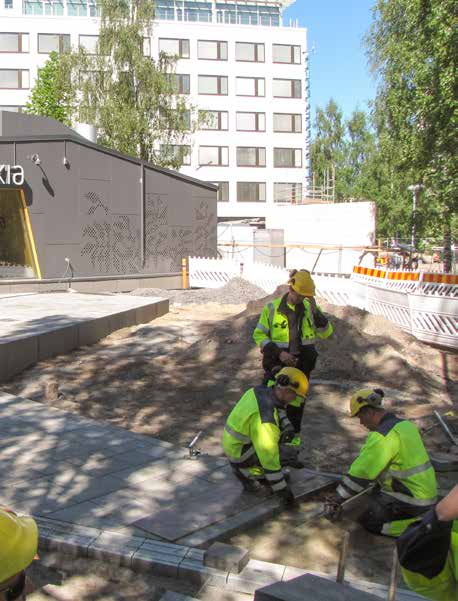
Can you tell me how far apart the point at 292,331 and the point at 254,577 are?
2559 mm

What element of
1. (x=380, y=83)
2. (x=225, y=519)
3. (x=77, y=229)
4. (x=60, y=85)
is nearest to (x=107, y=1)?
(x=60, y=85)

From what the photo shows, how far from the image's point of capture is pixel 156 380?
9.27m

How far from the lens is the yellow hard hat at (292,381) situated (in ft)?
16.5

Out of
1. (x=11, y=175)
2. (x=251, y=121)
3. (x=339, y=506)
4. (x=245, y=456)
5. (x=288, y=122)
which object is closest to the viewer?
(x=339, y=506)

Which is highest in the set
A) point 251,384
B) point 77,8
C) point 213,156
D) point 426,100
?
point 77,8

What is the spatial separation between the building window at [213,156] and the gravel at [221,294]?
112ft

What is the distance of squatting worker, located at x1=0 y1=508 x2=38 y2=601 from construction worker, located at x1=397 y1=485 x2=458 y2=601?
1402 millimetres

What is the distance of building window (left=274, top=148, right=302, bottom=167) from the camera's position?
53.9m

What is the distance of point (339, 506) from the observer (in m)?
4.56

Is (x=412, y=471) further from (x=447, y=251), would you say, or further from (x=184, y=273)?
(x=447, y=251)

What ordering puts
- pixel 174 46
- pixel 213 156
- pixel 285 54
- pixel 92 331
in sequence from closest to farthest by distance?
pixel 92 331, pixel 174 46, pixel 213 156, pixel 285 54

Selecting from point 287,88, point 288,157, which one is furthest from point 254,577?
point 287,88

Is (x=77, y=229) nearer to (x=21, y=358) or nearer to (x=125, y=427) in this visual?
(x=21, y=358)

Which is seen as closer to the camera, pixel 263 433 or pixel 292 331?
pixel 263 433
